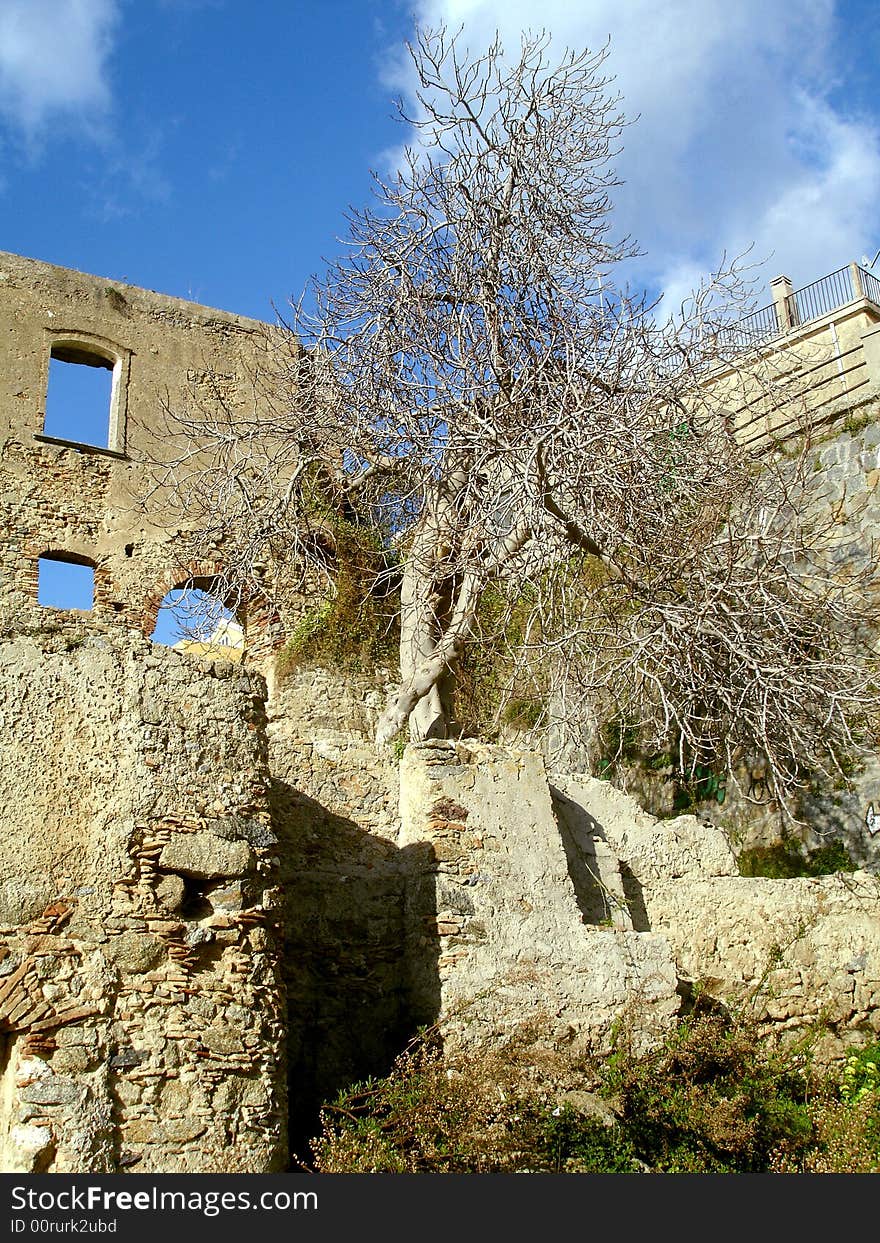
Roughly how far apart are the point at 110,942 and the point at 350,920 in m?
2.54

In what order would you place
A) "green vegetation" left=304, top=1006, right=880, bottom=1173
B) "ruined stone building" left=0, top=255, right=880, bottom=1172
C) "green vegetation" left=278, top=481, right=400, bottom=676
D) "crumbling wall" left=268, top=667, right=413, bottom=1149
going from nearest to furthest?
"ruined stone building" left=0, top=255, right=880, bottom=1172
"green vegetation" left=304, top=1006, right=880, bottom=1173
"crumbling wall" left=268, top=667, right=413, bottom=1149
"green vegetation" left=278, top=481, right=400, bottom=676

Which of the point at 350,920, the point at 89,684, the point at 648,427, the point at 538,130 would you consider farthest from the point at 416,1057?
the point at 538,130

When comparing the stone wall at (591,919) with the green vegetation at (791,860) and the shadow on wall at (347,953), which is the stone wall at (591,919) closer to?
the shadow on wall at (347,953)

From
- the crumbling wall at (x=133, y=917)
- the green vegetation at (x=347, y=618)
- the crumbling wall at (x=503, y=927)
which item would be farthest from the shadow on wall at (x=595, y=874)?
the green vegetation at (x=347, y=618)

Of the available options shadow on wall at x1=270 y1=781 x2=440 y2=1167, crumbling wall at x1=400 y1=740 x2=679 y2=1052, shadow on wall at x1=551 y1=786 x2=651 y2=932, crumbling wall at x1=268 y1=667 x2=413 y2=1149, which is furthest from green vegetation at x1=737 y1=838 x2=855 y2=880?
shadow on wall at x1=270 y1=781 x2=440 y2=1167

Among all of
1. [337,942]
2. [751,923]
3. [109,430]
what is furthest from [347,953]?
[109,430]

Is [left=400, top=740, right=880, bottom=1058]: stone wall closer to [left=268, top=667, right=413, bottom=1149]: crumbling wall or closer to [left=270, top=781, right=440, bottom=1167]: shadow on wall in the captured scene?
[left=270, top=781, right=440, bottom=1167]: shadow on wall

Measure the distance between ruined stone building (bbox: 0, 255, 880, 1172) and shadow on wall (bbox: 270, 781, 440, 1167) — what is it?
0.02 metres

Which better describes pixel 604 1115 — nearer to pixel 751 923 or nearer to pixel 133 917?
pixel 751 923

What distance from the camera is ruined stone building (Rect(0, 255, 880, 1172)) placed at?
219 inches

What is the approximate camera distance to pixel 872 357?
44.6ft

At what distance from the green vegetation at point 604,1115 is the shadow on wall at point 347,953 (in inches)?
14.1

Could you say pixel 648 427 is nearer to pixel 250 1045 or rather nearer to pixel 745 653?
pixel 745 653

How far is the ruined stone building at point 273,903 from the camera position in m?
5.57
